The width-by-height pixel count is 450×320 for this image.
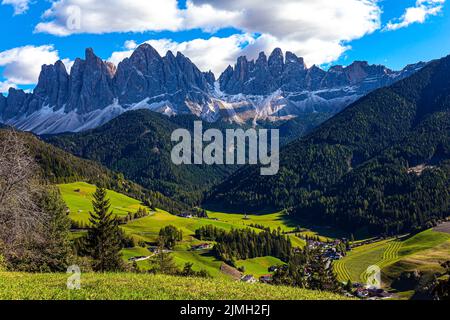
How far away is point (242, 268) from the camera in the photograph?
531 feet

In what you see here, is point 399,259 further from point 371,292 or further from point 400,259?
point 371,292

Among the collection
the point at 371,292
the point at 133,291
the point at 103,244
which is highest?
the point at 133,291

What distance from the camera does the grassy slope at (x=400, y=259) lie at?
149 metres

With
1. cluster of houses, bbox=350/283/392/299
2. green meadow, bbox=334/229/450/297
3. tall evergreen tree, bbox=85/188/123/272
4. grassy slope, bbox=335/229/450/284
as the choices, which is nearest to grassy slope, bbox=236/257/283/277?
green meadow, bbox=334/229/450/297

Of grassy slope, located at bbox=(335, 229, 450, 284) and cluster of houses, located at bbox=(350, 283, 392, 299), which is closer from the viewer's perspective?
cluster of houses, located at bbox=(350, 283, 392, 299)

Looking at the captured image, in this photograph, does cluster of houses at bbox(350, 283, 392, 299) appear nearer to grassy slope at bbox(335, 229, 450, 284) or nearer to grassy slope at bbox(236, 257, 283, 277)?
grassy slope at bbox(335, 229, 450, 284)

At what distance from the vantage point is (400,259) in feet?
531

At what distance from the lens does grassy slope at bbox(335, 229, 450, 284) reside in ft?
488

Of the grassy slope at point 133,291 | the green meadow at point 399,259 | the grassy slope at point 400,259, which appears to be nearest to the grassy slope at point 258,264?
the green meadow at point 399,259

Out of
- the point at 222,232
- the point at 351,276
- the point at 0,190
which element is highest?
the point at 0,190

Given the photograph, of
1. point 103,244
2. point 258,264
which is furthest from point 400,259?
point 103,244
